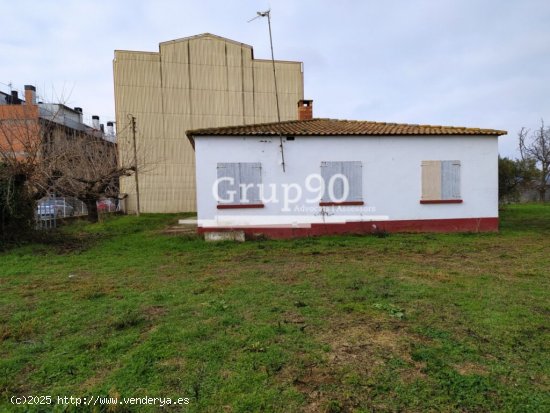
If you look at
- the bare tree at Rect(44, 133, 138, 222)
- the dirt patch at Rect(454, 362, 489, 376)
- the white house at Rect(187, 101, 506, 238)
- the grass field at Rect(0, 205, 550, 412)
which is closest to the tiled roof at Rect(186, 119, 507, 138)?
the white house at Rect(187, 101, 506, 238)

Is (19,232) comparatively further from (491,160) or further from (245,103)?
(245,103)

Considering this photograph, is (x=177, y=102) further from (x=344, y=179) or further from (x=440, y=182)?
(x=440, y=182)

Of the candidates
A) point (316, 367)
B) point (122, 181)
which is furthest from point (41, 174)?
point (122, 181)

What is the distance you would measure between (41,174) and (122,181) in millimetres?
12290

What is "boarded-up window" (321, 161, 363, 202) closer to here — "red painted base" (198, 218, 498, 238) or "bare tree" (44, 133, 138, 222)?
"red painted base" (198, 218, 498, 238)

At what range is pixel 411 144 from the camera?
10.7m

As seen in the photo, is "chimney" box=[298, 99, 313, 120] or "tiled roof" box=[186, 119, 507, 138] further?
"chimney" box=[298, 99, 313, 120]

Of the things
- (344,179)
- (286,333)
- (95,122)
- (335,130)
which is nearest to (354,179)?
(344,179)

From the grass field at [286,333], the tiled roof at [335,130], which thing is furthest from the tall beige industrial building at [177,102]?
the grass field at [286,333]

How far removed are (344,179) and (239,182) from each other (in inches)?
126

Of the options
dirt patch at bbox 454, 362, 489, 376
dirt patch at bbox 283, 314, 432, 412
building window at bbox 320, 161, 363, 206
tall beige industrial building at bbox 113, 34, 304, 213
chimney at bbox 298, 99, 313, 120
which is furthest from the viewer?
tall beige industrial building at bbox 113, 34, 304, 213

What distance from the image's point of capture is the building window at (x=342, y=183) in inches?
412

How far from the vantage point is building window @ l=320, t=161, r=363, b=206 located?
10.5 metres

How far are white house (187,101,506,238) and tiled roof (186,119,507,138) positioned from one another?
0.11 ft
